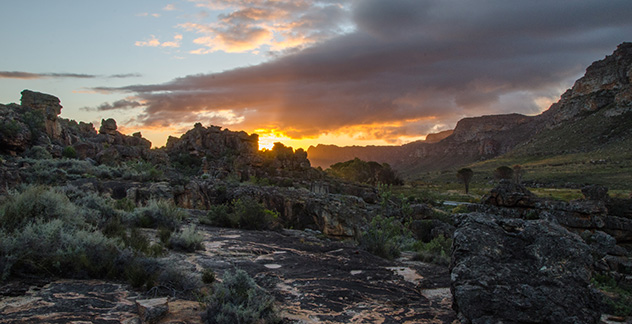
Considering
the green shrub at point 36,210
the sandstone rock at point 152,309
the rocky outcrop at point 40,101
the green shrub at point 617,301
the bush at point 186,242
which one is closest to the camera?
the sandstone rock at point 152,309

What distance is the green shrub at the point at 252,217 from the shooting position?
13.8 meters

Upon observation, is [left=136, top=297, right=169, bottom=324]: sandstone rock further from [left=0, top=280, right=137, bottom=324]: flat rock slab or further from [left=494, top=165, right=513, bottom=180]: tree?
[left=494, top=165, right=513, bottom=180]: tree

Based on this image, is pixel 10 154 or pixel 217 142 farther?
pixel 217 142

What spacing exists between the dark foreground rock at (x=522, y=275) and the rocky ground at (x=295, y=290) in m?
0.83

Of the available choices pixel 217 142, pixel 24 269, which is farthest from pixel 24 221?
pixel 217 142

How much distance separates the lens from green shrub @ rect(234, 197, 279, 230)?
13822 millimetres

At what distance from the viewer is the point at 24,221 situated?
664cm

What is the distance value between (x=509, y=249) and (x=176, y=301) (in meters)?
5.07

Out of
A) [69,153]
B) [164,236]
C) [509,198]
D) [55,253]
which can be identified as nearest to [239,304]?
[55,253]

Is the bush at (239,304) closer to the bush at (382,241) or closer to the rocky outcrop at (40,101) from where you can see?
the bush at (382,241)

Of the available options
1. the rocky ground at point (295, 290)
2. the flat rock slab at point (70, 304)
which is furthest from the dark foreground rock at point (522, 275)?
the flat rock slab at point (70, 304)

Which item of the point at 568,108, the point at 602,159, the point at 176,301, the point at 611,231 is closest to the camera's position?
the point at 176,301

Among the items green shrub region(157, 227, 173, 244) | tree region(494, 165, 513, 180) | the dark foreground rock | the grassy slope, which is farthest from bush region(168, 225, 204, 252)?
tree region(494, 165, 513, 180)

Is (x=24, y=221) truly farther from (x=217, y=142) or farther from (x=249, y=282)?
(x=217, y=142)
